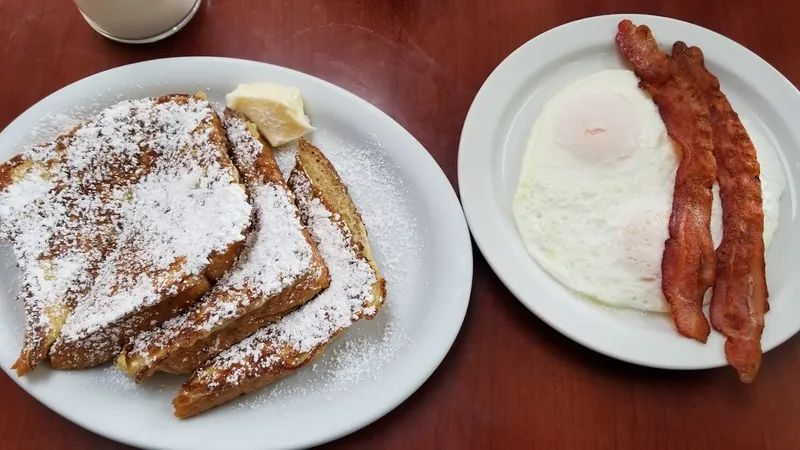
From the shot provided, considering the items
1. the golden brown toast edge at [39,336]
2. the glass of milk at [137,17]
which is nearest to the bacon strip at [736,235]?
the glass of milk at [137,17]

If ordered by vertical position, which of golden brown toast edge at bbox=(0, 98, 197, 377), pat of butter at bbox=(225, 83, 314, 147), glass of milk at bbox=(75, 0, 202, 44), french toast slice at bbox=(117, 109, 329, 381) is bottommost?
golden brown toast edge at bbox=(0, 98, 197, 377)

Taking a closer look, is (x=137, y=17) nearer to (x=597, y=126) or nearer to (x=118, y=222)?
(x=118, y=222)

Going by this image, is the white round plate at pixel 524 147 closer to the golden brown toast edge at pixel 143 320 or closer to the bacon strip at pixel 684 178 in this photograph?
the bacon strip at pixel 684 178

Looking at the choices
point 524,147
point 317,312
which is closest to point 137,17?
point 317,312

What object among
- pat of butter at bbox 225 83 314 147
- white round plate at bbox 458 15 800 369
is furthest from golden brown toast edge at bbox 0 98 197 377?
white round plate at bbox 458 15 800 369

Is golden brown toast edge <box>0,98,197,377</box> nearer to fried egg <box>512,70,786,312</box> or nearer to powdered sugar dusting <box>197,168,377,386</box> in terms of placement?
powdered sugar dusting <box>197,168,377,386</box>

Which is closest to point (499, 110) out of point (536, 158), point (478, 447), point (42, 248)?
point (536, 158)
